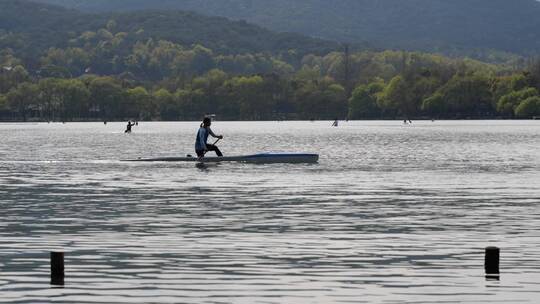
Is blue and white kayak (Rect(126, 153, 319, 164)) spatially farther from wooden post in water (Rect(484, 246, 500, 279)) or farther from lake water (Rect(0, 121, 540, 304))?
wooden post in water (Rect(484, 246, 500, 279))

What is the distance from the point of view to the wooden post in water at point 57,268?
26453mm

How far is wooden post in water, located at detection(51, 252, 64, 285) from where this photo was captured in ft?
86.8

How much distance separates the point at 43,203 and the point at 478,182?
915 inches

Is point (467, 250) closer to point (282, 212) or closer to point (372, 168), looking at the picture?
point (282, 212)

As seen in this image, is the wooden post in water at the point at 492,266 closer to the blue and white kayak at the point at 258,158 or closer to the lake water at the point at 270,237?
the lake water at the point at 270,237

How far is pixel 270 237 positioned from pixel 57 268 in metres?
11.0

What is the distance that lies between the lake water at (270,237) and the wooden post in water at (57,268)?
0.23 m

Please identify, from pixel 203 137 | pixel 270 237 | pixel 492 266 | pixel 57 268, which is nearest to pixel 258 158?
pixel 203 137

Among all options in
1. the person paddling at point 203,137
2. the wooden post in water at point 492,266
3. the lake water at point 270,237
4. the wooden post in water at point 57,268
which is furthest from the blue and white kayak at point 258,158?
the wooden post in water at point 57,268

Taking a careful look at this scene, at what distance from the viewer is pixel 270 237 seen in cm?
3716

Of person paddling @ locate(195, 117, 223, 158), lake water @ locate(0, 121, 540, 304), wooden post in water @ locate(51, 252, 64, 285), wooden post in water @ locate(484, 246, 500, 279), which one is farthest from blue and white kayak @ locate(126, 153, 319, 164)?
wooden post in water @ locate(51, 252, 64, 285)

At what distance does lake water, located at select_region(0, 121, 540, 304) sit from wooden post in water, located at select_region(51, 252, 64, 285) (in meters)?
0.23

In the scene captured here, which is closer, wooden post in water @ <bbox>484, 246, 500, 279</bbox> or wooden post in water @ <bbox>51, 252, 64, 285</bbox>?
wooden post in water @ <bbox>51, 252, 64, 285</bbox>

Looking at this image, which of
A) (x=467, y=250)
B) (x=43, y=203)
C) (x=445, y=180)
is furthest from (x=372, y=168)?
(x=467, y=250)
